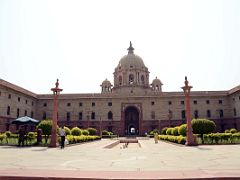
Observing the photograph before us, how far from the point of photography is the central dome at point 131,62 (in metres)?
48.5

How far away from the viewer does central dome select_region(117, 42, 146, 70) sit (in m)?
48.5

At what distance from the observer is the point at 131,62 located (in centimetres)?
4916

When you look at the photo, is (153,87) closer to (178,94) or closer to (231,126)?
(178,94)

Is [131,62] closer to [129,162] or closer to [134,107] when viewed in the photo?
[134,107]

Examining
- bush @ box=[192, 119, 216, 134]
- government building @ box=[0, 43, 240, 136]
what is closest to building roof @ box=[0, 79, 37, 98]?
government building @ box=[0, 43, 240, 136]

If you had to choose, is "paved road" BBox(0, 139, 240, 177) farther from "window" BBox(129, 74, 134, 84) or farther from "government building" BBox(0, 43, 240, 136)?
"window" BBox(129, 74, 134, 84)

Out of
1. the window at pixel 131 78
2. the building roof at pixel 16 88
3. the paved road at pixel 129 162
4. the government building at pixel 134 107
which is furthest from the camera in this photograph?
the window at pixel 131 78

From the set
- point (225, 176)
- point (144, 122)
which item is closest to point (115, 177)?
point (225, 176)

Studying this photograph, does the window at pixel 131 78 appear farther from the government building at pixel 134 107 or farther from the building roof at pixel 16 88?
the building roof at pixel 16 88

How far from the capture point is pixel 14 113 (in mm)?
35188

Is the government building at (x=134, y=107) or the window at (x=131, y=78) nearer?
the government building at (x=134, y=107)

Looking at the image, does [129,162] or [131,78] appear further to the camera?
[131,78]

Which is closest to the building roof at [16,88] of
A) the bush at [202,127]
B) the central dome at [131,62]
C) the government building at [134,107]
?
the government building at [134,107]

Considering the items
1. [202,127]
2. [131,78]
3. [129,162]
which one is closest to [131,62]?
[131,78]
